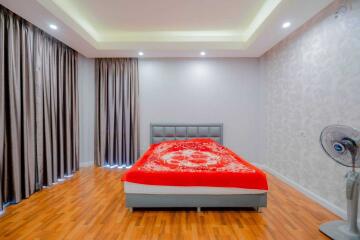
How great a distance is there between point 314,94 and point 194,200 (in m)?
2.34

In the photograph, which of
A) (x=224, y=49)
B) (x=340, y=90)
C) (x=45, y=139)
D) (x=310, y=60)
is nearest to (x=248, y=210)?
(x=340, y=90)

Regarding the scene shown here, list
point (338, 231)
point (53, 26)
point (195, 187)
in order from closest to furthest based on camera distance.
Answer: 1. point (338, 231)
2. point (195, 187)
3. point (53, 26)

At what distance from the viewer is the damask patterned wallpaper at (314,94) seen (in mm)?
2449

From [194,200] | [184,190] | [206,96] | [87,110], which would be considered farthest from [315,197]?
[87,110]

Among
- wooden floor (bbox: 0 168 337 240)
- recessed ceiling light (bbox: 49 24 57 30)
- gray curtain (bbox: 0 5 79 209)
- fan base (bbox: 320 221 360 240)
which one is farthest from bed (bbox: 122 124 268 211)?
recessed ceiling light (bbox: 49 24 57 30)

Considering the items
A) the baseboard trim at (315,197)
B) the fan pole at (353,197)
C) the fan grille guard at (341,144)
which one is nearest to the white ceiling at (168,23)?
the fan grille guard at (341,144)

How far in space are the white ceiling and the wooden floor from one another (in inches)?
103

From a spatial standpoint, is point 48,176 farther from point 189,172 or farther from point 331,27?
point 331,27

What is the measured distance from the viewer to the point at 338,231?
2.14 metres

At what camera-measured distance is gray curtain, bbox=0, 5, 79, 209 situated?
111 inches

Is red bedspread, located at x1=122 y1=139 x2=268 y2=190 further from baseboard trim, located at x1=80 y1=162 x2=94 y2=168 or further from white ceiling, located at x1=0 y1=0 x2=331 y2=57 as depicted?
baseboard trim, located at x1=80 y1=162 x2=94 y2=168

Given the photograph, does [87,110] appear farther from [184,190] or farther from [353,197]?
[353,197]

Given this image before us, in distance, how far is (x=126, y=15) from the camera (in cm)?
348

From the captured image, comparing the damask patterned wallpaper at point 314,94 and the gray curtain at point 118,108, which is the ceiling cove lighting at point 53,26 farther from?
the damask patterned wallpaper at point 314,94
